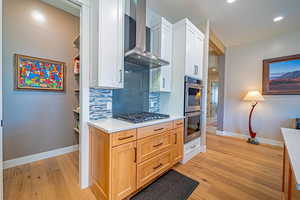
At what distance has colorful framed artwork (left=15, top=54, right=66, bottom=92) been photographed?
6.49 ft

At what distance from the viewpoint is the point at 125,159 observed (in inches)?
51.7

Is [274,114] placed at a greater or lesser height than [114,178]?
greater

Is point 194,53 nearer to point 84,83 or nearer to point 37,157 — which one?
point 84,83

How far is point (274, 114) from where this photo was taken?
3105 mm

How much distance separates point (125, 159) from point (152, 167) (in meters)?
0.50

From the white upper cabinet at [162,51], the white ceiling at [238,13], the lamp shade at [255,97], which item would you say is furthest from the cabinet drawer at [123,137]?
the lamp shade at [255,97]

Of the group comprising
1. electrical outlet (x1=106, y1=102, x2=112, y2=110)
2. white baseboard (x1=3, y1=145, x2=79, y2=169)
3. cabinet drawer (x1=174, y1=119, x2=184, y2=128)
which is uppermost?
electrical outlet (x1=106, y1=102, x2=112, y2=110)

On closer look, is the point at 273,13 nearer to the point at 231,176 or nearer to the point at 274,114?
the point at 274,114

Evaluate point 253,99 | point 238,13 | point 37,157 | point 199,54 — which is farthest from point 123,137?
point 253,99

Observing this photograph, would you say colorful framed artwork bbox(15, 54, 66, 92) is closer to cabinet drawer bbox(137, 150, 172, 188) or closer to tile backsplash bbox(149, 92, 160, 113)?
tile backsplash bbox(149, 92, 160, 113)

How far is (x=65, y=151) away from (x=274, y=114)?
500 centimetres

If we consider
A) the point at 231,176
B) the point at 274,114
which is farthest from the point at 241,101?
the point at 231,176

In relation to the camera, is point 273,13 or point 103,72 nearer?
point 103,72

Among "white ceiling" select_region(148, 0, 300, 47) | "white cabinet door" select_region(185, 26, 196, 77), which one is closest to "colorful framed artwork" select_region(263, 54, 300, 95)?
"white ceiling" select_region(148, 0, 300, 47)
